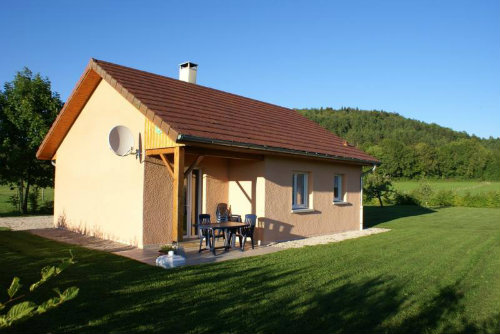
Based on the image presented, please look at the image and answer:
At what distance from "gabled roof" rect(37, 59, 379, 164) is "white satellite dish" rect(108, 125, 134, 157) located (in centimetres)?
86

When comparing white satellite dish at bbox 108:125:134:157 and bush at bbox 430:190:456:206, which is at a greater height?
white satellite dish at bbox 108:125:134:157

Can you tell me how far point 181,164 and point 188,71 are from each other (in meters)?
6.95

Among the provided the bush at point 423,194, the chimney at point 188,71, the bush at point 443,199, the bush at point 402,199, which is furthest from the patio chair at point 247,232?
the bush at point 443,199

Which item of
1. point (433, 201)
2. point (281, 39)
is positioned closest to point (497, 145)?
point (433, 201)

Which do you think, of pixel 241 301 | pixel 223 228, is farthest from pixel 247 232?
pixel 241 301

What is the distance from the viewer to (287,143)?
41.1ft

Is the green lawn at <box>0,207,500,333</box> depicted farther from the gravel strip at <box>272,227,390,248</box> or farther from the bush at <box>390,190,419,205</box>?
the bush at <box>390,190,419,205</box>

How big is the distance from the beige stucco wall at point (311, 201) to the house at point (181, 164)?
4 cm

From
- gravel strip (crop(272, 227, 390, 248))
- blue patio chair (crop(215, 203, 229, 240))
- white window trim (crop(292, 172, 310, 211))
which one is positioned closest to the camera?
gravel strip (crop(272, 227, 390, 248))

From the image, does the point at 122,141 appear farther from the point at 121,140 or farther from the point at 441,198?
the point at 441,198

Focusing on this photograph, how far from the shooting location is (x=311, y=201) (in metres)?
13.5

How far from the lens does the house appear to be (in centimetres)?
1022

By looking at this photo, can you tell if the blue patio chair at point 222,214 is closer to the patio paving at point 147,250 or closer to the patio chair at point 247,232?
the patio paving at point 147,250

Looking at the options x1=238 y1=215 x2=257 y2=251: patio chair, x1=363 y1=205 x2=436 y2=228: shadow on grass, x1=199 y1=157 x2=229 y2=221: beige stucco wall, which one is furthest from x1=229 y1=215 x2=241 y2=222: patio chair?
x1=363 y1=205 x2=436 y2=228: shadow on grass
